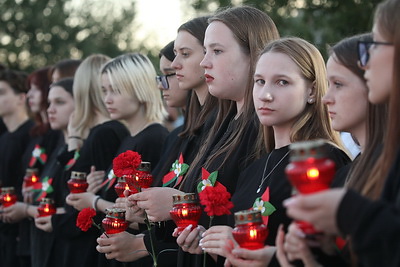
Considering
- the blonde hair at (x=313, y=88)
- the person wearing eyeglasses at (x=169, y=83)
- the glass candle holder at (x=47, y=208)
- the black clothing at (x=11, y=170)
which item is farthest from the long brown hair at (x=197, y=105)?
the black clothing at (x=11, y=170)

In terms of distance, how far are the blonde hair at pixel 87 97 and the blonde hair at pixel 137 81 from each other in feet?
1.79

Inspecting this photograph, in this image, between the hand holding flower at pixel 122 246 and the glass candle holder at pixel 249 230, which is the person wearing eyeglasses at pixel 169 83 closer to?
the hand holding flower at pixel 122 246

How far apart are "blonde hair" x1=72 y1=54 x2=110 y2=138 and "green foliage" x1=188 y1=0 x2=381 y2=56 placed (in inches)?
84.5

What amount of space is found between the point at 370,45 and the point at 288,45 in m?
1.15

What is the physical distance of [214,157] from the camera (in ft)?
15.5

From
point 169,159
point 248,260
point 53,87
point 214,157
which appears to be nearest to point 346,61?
point 248,260

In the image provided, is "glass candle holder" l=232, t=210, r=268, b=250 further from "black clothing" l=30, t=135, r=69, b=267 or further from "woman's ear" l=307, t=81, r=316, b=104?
"black clothing" l=30, t=135, r=69, b=267

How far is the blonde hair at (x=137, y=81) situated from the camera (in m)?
6.52

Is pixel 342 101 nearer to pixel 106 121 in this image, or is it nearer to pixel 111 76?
pixel 111 76

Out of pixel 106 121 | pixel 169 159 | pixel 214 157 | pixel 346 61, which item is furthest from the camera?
pixel 106 121

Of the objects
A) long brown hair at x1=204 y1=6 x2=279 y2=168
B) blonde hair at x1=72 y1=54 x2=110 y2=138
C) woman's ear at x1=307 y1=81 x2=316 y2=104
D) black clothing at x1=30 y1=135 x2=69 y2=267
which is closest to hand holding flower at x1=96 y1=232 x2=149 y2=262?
long brown hair at x1=204 y1=6 x2=279 y2=168

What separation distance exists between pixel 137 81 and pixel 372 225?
166 inches

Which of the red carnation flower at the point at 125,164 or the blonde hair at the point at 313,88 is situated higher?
the blonde hair at the point at 313,88

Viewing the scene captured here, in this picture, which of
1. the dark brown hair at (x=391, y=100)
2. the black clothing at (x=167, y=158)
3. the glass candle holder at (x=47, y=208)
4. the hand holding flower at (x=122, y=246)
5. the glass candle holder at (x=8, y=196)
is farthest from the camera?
the glass candle holder at (x=8, y=196)
